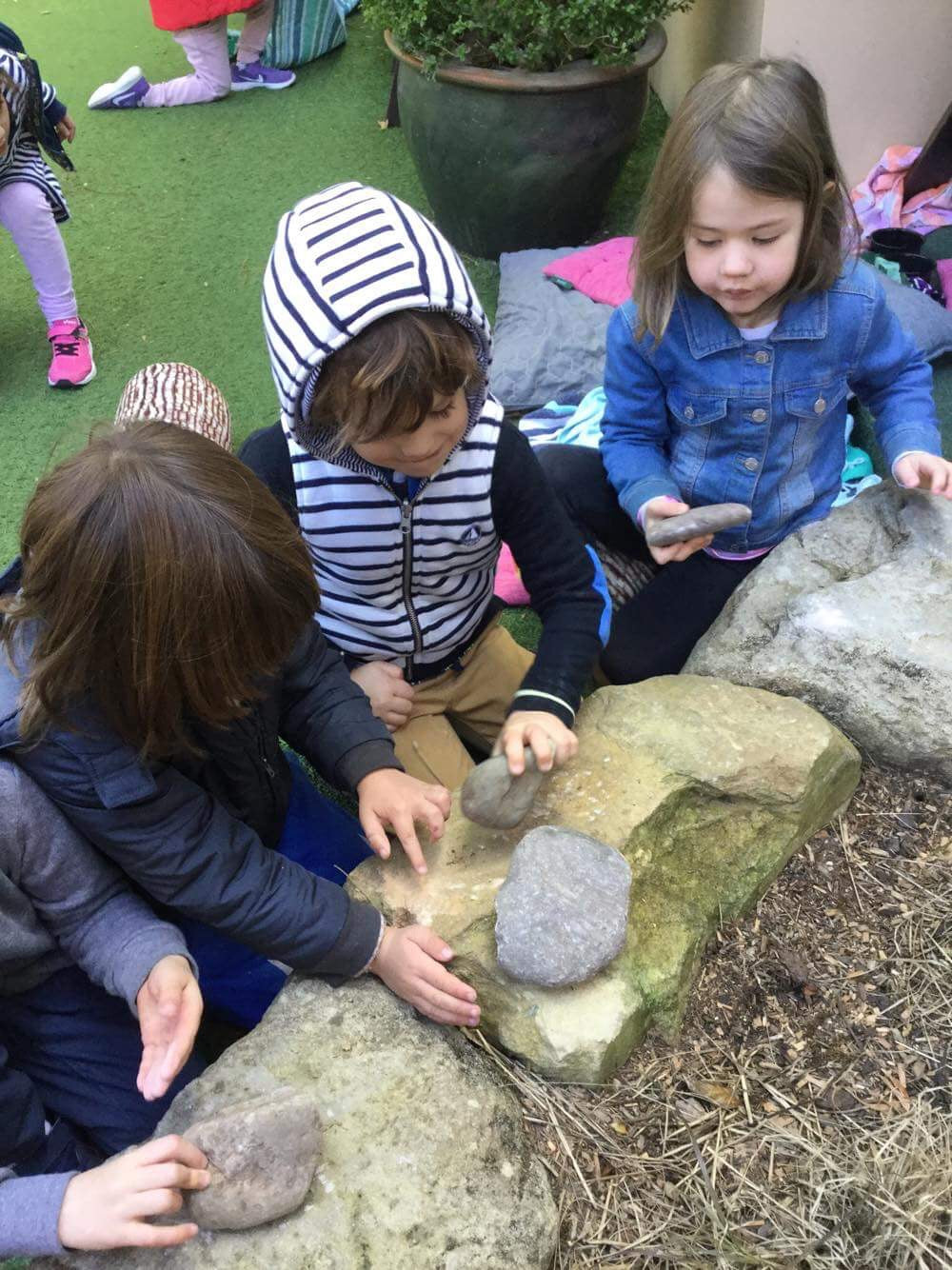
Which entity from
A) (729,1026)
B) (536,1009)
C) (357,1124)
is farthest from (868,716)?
(357,1124)

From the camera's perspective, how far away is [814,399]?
2.13 metres

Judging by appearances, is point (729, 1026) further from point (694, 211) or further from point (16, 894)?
point (694, 211)

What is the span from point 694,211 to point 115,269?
280cm

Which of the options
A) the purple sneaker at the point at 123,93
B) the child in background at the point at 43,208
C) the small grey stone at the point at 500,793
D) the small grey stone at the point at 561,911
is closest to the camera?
the small grey stone at the point at 561,911

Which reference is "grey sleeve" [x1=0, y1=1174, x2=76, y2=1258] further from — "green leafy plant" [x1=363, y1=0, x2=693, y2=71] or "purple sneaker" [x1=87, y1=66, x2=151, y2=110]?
"purple sneaker" [x1=87, y1=66, x2=151, y2=110]

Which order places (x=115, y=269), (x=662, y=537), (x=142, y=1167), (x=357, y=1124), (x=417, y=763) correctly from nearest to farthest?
(x=142, y=1167)
(x=357, y=1124)
(x=662, y=537)
(x=417, y=763)
(x=115, y=269)

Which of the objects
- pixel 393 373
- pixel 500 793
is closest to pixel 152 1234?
pixel 500 793

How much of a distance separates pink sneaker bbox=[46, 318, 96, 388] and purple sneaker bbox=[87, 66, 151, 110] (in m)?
1.80

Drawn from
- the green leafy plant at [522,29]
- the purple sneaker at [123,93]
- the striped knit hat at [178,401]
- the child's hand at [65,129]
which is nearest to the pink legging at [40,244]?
the child's hand at [65,129]

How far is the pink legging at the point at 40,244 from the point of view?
342 centimetres

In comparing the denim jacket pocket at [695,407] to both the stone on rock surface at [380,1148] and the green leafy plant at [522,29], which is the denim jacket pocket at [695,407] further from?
the green leafy plant at [522,29]

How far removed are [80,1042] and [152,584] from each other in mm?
879

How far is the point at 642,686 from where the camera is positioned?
6.11 feet

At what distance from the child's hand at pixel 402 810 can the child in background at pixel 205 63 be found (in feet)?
14.1
